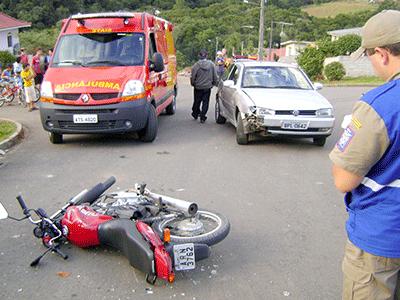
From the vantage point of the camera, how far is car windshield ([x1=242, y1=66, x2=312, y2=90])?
9.20 metres

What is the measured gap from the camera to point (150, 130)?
28.4 ft

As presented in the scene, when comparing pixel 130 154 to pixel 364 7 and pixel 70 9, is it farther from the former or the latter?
pixel 364 7

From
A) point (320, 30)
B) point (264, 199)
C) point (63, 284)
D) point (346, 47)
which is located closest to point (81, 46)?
point (264, 199)

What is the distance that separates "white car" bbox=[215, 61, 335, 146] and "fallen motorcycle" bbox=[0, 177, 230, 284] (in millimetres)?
4100

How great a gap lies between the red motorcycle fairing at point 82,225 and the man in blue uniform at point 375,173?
238 cm

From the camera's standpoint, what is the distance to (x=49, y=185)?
609 cm

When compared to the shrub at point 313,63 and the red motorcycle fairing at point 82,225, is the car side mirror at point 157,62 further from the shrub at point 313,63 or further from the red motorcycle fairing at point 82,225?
the shrub at point 313,63

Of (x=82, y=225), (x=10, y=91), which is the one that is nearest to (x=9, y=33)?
(x=10, y=91)

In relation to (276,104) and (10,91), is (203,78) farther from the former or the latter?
(10,91)

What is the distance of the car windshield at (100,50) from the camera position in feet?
28.1

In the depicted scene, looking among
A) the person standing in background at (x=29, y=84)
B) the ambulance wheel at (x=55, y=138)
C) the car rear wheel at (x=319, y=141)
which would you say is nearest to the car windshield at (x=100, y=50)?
the ambulance wheel at (x=55, y=138)

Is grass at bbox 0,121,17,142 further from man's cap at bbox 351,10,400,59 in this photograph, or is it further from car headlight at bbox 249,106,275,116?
man's cap at bbox 351,10,400,59

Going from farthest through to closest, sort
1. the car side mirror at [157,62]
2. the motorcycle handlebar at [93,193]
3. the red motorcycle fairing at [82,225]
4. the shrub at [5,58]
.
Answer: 1. the shrub at [5,58]
2. the car side mirror at [157,62]
3. the motorcycle handlebar at [93,193]
4. the red motorcycle fairing at [82,225]

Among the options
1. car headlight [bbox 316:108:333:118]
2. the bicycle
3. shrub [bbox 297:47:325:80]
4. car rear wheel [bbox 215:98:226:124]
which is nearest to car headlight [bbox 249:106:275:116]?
car headlight [bbox 316:108:333:118]
